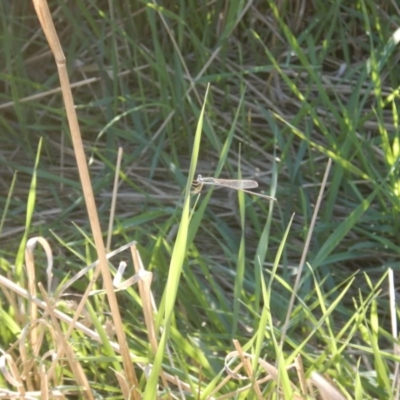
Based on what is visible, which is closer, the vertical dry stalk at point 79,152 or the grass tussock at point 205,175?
the vertical dry stalk at point 79,152

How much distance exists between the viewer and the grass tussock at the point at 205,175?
1117 mm

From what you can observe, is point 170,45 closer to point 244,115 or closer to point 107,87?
point 107,87

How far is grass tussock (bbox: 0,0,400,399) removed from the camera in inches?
44.0

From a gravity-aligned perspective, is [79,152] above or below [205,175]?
above

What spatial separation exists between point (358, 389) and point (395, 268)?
1.75 ft

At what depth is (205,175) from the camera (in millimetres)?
1632

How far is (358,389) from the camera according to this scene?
872 millimetres

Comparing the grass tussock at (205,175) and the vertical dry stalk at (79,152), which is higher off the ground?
the vertical dry stalk at (79,152)

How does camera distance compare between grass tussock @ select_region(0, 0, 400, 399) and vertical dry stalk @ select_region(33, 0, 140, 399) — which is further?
→ grass tussock @ select_region(0, 0, 400, 399)

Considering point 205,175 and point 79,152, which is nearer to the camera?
point 79,152

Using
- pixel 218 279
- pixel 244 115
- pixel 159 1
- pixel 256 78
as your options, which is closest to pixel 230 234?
pixel 218 279

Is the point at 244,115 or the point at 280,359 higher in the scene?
the point at 280,359

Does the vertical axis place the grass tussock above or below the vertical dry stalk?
below

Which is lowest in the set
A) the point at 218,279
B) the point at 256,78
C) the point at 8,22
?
the point at 218,279
